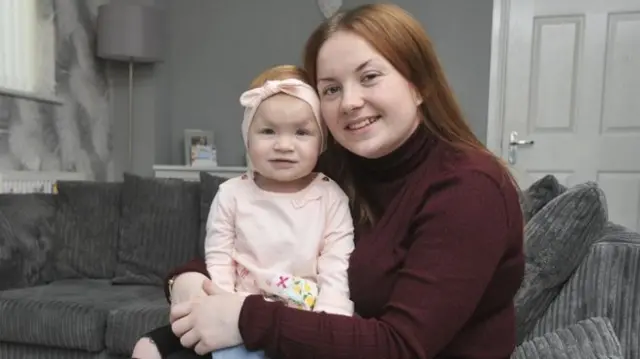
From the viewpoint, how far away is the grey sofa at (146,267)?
1175mm

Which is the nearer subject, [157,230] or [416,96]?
[416,96]

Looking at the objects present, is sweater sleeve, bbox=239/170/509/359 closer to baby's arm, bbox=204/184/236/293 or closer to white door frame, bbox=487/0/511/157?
baby's arm, bbox=204/184/236/293

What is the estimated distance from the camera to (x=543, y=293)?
1.24 m

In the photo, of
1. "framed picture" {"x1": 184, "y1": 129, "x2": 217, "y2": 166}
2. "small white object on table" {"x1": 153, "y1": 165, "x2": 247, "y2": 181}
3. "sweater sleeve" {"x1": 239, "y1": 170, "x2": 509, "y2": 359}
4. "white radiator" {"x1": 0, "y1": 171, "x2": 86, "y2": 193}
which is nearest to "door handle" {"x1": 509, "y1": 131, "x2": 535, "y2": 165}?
"small white object on table" {"x1": 153, "y1": 165, "x2": 247, "y2": 181}

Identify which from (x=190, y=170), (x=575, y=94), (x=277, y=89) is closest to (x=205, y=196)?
(x=190, y=170)

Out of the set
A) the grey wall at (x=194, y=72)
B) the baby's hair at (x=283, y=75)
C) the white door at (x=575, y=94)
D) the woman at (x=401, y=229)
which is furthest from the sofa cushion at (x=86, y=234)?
the white door at (x=575, y=94)

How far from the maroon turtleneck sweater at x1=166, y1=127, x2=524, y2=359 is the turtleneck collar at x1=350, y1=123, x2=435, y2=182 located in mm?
42

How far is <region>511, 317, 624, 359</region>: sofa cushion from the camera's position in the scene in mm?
1024

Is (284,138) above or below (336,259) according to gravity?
above

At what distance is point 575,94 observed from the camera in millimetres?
3531

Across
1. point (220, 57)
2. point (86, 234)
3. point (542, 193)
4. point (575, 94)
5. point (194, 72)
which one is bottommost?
point (86, 234)

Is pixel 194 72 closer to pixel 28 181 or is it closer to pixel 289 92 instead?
pixel 28 181

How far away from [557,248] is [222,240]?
0.72 metres

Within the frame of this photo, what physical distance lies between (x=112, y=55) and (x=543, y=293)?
3.16m
